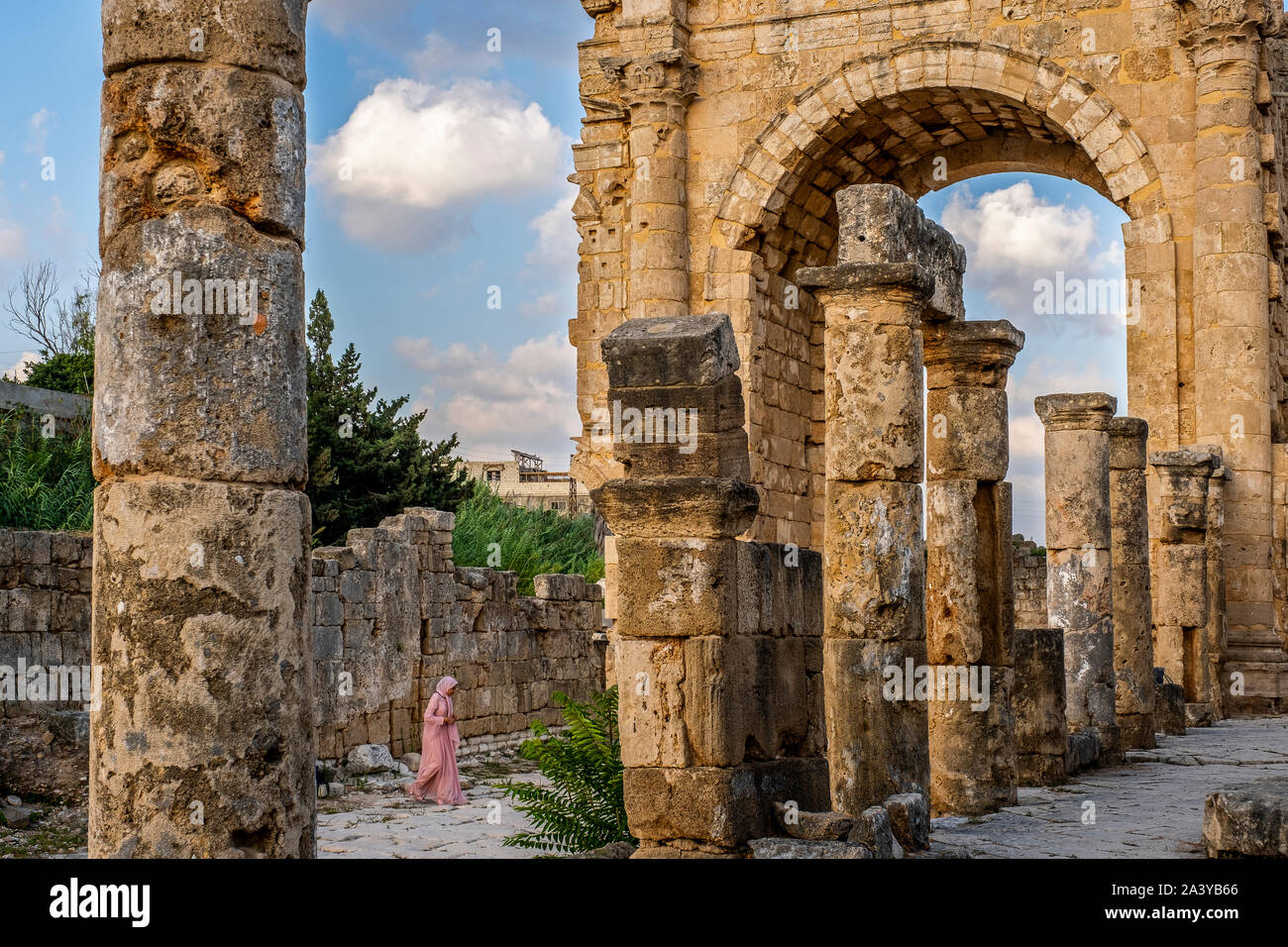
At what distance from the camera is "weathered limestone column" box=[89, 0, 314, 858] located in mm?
5008

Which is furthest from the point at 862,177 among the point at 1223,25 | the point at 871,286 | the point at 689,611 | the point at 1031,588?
the point at 689,611

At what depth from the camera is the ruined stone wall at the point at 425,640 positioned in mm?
13961

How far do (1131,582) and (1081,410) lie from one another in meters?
2.08

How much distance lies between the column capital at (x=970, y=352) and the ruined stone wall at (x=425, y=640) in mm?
5887

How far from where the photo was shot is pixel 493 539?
2378 centimetres

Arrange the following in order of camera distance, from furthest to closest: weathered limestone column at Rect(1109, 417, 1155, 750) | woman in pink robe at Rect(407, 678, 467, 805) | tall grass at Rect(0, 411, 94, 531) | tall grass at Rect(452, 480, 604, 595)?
tall grass at Rect(452, 480, 604, 595), tall grass at Rect(0, 411, 94, 531), weathered limestone column at Rect(1109, 417, 1155, 750), woman in pink robe at Rect(407, 678, 467, 805)

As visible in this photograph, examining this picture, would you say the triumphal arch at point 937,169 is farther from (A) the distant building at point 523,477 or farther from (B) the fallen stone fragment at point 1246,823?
(A) the distant building at point 523,477

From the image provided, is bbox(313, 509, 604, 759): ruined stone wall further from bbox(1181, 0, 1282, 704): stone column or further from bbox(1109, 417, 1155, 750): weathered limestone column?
bbox(1181, 0, 1282, 704): stone column

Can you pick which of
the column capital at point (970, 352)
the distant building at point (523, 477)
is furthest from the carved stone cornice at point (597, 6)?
the distant building at point (523, 477)

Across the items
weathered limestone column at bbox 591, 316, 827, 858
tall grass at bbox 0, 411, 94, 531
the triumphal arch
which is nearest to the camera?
weathered limestone column at bbox 591, 316, 827, 858

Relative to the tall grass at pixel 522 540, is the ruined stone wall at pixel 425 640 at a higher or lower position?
lower

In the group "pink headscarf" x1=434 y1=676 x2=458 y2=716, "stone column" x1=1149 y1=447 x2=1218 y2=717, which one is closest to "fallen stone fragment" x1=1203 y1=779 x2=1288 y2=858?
"pink headscarf" x1=434 y1=676 x2=458 y2=716
